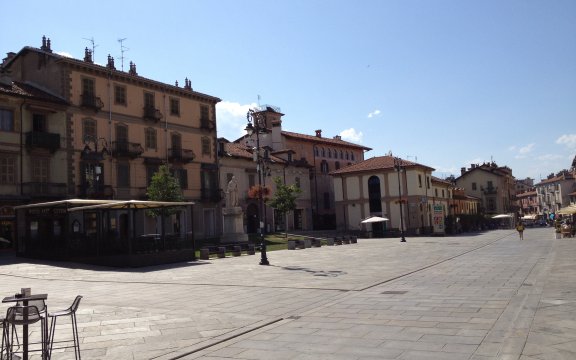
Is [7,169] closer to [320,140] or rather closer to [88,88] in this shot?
[88,88]

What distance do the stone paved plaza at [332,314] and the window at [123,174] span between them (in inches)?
832

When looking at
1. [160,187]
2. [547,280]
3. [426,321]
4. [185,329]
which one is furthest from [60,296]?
[160,187]

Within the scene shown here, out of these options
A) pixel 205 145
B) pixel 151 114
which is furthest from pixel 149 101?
pixel 205 145

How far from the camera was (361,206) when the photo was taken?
60.3m

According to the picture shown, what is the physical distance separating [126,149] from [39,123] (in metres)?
6.61

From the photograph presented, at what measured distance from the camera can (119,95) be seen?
3981 centimetres

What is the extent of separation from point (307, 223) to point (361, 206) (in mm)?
7032

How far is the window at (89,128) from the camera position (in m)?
36.8

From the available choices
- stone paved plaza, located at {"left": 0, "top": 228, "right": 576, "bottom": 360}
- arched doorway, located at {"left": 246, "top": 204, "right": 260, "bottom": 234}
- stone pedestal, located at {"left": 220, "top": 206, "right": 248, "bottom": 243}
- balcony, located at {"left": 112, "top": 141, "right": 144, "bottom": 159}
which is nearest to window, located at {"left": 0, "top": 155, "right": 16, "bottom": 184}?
balcony, located at {"left": 112, "top": 141, "right": 144, "bottom": 159}

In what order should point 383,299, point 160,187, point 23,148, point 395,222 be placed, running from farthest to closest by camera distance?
point 395,222 → point 160,187 → point 23,148 → point 383,299

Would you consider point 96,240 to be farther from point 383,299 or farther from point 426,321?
point 426,321

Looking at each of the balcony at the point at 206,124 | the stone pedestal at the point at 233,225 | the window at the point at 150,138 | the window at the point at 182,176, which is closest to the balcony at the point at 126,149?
the window at the point at 150,138

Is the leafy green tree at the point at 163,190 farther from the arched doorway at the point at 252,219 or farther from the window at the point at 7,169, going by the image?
the arched doorway at the point at 252,219

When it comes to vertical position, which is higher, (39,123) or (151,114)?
(151,114)
